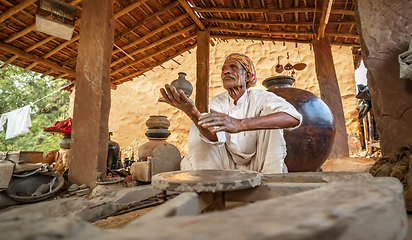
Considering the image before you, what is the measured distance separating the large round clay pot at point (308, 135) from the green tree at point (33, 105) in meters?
12.5

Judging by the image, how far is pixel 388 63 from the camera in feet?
7.46

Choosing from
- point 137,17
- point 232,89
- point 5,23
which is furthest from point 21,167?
point 137,17

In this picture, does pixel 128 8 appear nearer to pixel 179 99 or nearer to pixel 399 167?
pixel 179 99

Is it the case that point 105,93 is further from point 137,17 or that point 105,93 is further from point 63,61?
point 63,61

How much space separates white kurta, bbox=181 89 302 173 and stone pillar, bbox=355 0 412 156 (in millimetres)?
1132

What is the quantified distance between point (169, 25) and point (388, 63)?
4.19m

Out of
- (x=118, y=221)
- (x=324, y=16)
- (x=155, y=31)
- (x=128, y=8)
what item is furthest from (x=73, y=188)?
(x=324, y=16)

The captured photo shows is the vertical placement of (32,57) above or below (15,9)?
below

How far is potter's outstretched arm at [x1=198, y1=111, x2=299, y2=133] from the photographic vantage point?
5.12 ft

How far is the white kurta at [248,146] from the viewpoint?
1860 millimetres

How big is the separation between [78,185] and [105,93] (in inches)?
43.9

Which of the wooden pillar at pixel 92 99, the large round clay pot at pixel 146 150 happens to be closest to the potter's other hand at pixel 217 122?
the wooden pillar at pixel 92 99

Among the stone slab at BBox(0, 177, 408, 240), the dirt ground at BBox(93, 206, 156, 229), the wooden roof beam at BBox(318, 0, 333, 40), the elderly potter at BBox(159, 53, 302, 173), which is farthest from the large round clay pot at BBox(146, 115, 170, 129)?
the stone slab at BBox(0, 177, 408, 240)

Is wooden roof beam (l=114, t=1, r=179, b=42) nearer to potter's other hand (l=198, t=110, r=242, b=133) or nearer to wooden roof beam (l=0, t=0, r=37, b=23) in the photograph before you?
wooden roof beam (l=0, t=0, r=37, b=23)
